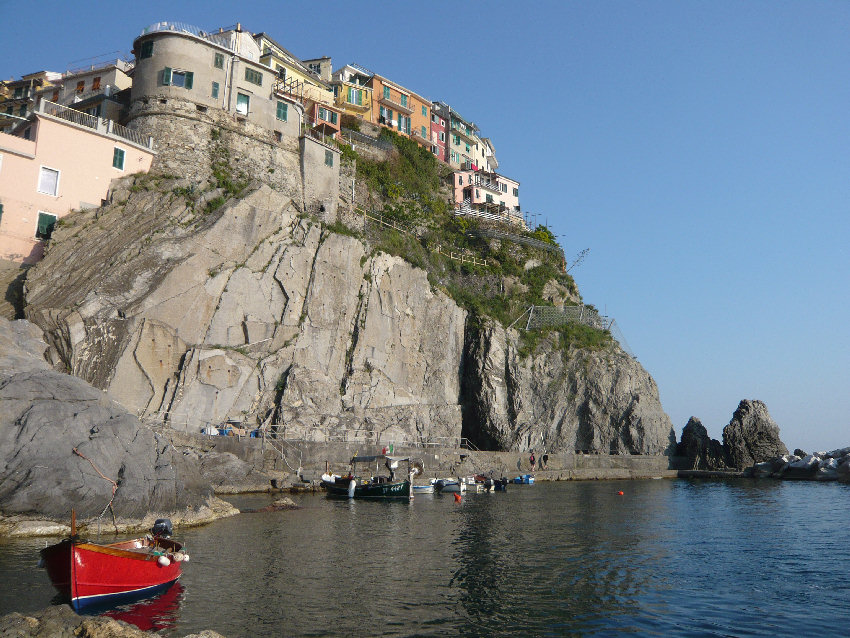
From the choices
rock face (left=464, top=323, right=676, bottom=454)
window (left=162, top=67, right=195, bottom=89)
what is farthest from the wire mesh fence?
window (left=162, top=67, right=195, bottom=89)

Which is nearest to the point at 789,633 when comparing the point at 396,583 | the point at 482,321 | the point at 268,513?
the point at 396,583

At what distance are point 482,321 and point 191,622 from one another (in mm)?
45440

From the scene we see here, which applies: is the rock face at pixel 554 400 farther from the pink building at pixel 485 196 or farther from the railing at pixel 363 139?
the railing at pixel 363 139

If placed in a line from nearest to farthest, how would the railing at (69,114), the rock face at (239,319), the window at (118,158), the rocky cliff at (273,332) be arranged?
1. the rock face at (239,319)
2. the rocky cliff at (273,332)
3. the railing at (69,114)
4. the window at (118,158)

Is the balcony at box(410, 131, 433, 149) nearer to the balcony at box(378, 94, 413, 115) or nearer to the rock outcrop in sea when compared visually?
the balcony at box(378, 94, 413, 115)

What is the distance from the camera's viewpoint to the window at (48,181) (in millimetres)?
37688

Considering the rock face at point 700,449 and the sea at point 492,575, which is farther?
the rock face at point 700,449

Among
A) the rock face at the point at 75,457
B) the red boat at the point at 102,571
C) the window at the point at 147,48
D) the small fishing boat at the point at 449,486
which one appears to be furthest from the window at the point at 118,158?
the red boat at the point at 102,571

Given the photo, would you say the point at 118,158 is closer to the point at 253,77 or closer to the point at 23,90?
the point at 253,77

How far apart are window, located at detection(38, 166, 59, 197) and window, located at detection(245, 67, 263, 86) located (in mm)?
15197

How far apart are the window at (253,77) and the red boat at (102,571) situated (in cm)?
3847

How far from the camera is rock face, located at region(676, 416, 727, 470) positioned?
212ft

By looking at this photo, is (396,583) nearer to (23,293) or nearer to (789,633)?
(789,633)

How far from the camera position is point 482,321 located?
57812 mm
